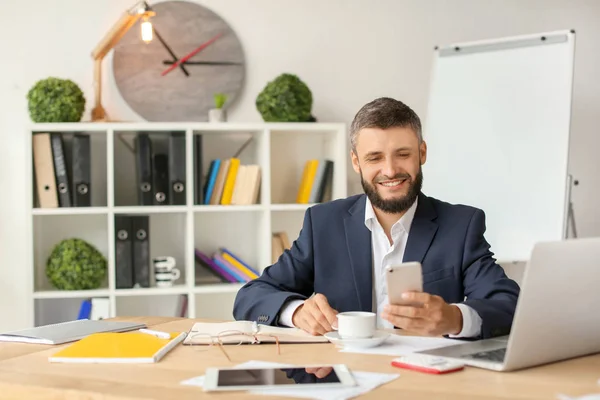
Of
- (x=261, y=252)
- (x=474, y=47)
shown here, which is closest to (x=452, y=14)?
(x=474, y=47)

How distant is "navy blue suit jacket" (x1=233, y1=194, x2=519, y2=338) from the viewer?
6.58 feet

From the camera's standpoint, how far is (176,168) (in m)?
3.57

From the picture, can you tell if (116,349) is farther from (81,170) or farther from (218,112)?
(218,112)

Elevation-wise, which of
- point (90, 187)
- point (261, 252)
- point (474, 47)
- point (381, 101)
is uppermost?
point (474, 47)

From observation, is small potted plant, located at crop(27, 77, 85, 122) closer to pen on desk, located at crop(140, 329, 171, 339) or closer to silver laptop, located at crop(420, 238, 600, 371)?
pen on desk, located at crop(140, 329, 171, 339)

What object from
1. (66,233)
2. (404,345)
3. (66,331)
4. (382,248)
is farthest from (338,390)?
(66,233)

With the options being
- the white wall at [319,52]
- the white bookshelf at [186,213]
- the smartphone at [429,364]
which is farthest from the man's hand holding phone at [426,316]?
the white wall at [319,52]

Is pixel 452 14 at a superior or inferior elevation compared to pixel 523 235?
superior

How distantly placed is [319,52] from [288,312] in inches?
90.4

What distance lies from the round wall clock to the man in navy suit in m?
1.74

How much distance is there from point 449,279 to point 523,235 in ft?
5.02

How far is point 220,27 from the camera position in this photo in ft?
12.6

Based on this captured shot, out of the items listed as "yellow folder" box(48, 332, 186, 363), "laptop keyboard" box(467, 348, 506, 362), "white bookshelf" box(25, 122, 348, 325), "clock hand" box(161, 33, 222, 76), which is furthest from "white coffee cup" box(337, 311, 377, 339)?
"clock hand" box(161, 33, 222, 76)

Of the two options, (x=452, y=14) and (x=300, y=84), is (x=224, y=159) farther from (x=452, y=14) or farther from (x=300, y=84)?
(x=452, y=14)
